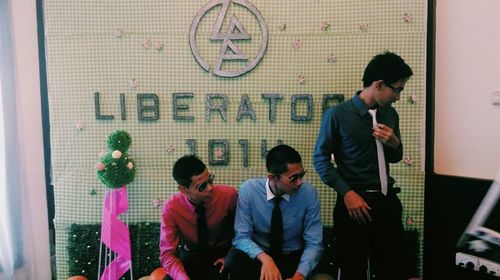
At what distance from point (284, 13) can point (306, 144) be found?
86 centimetres

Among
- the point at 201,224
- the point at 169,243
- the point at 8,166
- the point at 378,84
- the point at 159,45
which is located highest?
the point at 159,45

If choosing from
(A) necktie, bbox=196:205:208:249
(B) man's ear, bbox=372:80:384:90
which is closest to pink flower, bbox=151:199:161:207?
(A) necktie, bbox=196:205:208:249

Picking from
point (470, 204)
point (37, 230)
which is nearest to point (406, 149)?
point (470, 204)

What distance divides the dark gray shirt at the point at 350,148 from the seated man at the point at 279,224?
0.50 ft

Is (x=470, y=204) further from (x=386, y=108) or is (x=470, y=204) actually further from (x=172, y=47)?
(x=172, y=47)

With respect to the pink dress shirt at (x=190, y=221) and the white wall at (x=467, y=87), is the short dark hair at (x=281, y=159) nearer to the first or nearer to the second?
the pink dress shirt at (x=190, y=221)

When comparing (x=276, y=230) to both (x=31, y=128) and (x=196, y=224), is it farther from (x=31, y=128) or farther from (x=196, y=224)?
(x=31, y=128)

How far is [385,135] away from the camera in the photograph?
2.09 metres

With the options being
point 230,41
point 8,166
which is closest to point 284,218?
point 230,41

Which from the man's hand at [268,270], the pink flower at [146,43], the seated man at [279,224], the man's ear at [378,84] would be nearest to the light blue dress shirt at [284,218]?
the seated man at [279,224]

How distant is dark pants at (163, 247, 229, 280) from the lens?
2.26 metres

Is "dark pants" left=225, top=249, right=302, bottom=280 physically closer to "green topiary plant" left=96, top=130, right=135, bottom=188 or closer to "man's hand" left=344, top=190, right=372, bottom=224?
"man's hand" left=344, top=190, right=372, bottom=224

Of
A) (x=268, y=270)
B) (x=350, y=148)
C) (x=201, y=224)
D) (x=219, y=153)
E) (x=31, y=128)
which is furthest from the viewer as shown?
(x=31, y=128)

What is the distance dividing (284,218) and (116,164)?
1086mm
